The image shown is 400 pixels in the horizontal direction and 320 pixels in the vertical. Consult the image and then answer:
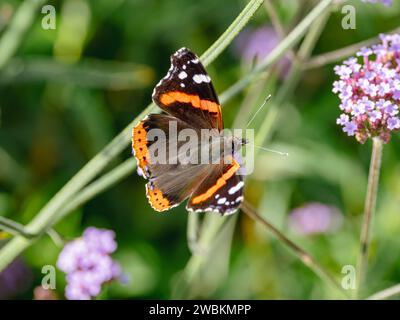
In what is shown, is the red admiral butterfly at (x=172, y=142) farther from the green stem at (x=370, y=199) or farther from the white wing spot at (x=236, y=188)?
the green stem at (x=370, y=199)

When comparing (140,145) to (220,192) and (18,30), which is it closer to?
(220,192)

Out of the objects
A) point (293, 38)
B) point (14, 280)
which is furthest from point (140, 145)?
point (14, 280)

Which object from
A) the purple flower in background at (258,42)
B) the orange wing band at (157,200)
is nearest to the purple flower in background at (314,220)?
the purple flower in background at (258,42)

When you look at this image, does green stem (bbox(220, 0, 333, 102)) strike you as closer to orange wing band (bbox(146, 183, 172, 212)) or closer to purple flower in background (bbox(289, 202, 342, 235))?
orange wing band (bbox(146, 183, 172, 212))

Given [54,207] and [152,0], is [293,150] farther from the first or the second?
[54,207]

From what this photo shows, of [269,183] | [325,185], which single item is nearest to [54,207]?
[269,183]
